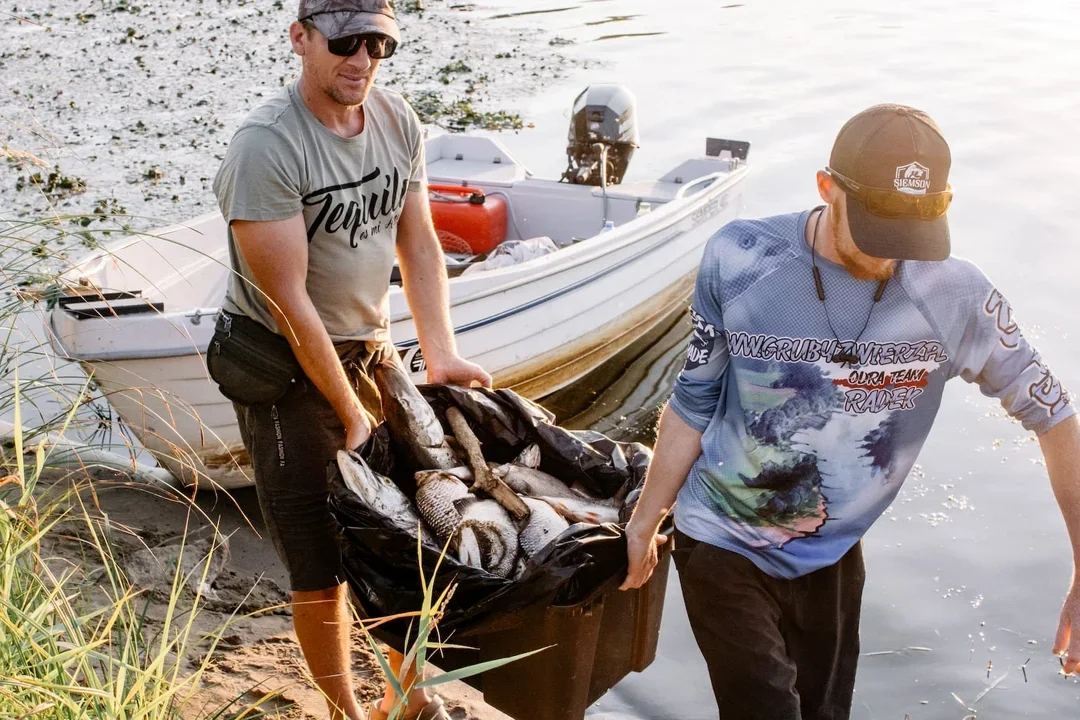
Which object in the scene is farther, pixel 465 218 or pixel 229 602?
pixel 465 218

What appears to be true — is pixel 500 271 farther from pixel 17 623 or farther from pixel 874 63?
pixel 874 63

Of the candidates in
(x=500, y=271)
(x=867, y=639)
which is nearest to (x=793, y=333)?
(x=867, y=639)

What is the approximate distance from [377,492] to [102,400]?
391cm

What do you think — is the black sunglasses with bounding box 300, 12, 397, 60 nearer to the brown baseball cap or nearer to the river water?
the brown baseball cap

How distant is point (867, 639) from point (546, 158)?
7765 millimetres

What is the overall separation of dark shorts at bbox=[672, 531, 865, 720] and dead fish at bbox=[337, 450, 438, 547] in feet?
2.49

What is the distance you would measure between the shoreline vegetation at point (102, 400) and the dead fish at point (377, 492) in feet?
0.97

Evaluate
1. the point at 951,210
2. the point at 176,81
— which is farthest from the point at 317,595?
the point at 176,81

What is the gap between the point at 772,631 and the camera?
251 cm

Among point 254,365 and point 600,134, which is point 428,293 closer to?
point 254,365

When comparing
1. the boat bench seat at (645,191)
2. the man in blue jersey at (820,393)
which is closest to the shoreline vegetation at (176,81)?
the boat bench seat at (645,191)

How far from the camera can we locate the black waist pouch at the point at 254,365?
3.04m

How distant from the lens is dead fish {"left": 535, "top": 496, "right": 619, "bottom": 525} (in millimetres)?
3133

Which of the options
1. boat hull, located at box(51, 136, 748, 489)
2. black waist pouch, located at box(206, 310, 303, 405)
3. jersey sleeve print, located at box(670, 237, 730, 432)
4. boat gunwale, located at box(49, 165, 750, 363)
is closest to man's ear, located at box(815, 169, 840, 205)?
jersey sleeve print, located at box(670, 237, 730, 432)
